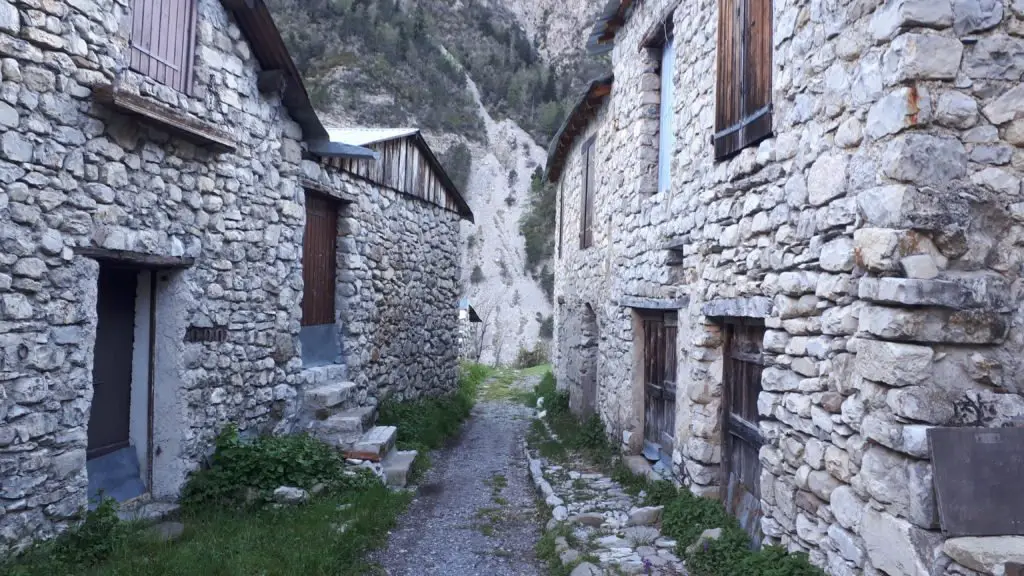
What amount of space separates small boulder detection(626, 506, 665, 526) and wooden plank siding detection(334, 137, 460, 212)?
5357mm

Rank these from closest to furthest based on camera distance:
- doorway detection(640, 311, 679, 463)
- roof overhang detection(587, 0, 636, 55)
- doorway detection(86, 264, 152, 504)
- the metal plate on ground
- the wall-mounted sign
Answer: the metal plate on ground → doorway detection(86, 264, 152, 504) → the wall-mounted sign → doorway detection(640, 311, 679, 463) → roof overhang detection(587, 0, 636, 55)

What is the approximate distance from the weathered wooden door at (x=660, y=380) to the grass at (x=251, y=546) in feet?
9.44

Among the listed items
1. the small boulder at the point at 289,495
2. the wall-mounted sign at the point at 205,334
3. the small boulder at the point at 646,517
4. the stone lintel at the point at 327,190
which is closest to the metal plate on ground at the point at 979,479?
the small boulder at the point at 646,517

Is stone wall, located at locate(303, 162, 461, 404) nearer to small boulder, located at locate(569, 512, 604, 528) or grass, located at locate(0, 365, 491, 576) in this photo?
grass, located at locate(0, 365, 491, 576)

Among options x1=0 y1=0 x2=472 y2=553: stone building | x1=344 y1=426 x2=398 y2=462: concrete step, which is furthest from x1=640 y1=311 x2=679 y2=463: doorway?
x1=0 y1=0 x2=472 y2=553: stone building

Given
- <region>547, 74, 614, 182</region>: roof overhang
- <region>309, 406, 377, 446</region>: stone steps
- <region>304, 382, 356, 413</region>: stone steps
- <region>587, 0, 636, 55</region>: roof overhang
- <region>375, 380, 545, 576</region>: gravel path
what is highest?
<region>587, 0, 636, 55</region>: roof overhang

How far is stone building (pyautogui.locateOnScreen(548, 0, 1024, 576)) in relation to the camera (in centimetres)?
298

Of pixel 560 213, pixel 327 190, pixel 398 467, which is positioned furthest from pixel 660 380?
pixel 560 213

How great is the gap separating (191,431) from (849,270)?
549cm

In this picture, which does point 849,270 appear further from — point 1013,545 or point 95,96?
point 95,96

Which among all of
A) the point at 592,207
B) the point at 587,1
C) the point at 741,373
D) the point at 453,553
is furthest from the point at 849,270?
the point at 587,1

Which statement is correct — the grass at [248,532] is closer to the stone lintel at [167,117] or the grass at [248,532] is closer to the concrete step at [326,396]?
the concrete step at [326,396]

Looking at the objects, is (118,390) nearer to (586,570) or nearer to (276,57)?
(276,57)

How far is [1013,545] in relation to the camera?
109 inches
